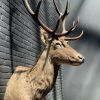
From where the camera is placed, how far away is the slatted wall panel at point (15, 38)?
3346mm

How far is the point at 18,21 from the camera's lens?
3.88 metres

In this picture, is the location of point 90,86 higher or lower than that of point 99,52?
lower

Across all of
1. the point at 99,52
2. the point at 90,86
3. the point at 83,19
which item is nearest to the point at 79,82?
the point at 90,86

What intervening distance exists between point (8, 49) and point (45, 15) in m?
2.33

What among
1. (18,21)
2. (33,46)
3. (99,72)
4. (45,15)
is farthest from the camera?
(99,72)

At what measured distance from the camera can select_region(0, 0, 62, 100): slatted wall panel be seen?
335cm

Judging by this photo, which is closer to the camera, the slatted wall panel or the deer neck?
the deer neck

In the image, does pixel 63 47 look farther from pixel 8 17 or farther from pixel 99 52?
pixel 99 52

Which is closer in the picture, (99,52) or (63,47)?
(63,47)

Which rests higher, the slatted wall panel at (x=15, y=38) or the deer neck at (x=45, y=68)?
the slatted wall panel at (x=15, y=38)

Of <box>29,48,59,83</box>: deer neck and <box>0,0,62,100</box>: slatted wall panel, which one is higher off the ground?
<box>0,0,62,100</box>: slatted wall panel

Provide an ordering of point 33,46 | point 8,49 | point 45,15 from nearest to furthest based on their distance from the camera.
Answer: point 8,49, point 33,46, point 45,15

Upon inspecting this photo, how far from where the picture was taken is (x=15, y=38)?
3732mm

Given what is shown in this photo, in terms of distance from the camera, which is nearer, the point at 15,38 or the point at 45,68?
the point at 45,68
